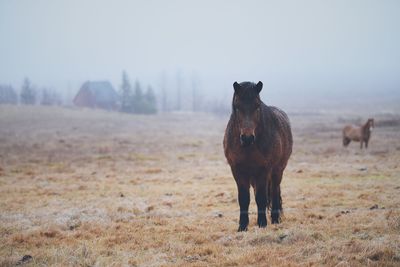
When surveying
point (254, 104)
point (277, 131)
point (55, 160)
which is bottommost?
point (55, 160)

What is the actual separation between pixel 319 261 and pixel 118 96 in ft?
259

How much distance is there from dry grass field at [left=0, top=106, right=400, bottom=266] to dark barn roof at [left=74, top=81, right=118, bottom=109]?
178ft

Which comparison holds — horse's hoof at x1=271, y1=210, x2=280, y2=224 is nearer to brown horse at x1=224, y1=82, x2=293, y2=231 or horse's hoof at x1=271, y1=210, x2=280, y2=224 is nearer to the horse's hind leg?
the horse's hind leg

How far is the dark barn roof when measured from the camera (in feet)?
259

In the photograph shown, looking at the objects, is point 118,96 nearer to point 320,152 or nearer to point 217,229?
point 320,152

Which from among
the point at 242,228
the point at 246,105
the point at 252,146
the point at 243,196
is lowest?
the point at 242,228

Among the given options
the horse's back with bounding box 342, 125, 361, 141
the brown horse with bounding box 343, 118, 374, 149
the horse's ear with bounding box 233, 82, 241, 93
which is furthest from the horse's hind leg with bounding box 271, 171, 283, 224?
the horse's back with bounding box 342, 125, 361, 141

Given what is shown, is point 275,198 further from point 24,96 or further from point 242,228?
point 24,96

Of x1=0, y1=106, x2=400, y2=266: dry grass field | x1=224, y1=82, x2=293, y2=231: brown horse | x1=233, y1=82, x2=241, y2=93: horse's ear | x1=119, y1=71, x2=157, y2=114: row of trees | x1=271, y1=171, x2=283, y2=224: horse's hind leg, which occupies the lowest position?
x1=0, y1=106, x2=400, y2=266: dry grass field

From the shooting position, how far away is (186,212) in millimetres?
10648

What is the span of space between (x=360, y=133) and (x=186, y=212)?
1957 centimetres

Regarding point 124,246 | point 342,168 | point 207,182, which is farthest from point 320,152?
point 124,246

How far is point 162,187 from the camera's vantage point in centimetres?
1571

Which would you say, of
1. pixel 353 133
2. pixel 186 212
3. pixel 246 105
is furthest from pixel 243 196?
pixel 353 133
